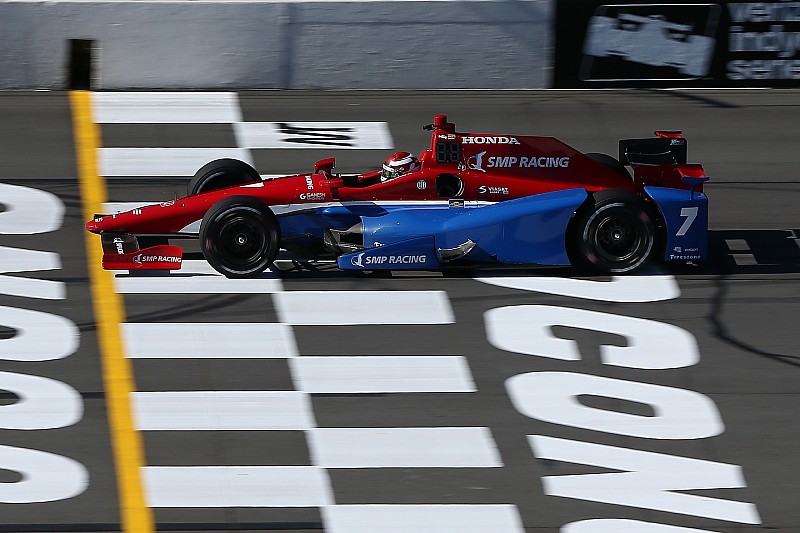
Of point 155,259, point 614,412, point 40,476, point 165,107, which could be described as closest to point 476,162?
point 155,259

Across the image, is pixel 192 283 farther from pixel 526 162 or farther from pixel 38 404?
pixel 526 162

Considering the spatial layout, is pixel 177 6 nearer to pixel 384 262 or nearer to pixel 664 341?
pixel 384 262

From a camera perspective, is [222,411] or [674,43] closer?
[222,411]

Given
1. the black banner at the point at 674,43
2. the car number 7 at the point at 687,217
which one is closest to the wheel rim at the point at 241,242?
the car number 7 at the point at 687,217

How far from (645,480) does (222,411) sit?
117 inches

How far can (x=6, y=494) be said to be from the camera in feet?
26.6

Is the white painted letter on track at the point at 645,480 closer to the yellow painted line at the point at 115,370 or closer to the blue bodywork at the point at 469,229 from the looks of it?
the yellow painted line at the point at 115,370

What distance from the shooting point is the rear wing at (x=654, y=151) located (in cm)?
1213

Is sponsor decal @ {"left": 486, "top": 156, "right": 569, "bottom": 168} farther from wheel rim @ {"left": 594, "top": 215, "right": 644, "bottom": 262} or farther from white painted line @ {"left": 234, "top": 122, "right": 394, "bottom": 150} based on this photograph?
white painted line @ {"left": 234, "top": 122, "right": 394, "bottom": 150}

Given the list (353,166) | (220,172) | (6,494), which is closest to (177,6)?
(353,166)

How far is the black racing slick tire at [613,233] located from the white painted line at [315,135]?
4543 millimetres

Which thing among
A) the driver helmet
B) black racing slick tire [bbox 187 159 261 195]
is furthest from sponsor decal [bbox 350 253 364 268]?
black racing slick tire [bbox 187 159 261 195]

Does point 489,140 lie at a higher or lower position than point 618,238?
higher

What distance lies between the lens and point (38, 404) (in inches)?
366
